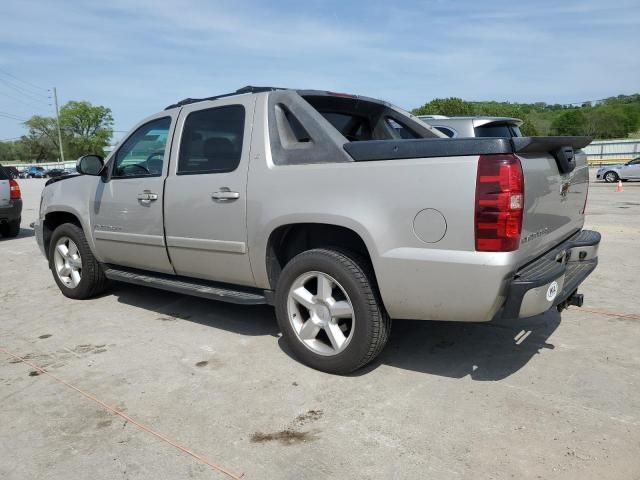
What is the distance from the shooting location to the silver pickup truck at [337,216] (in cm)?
282

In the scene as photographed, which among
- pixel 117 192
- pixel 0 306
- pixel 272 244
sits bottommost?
pixel 0 306

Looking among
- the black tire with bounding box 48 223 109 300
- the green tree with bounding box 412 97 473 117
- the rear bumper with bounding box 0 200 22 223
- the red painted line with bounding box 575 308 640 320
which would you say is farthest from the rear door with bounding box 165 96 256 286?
the green tree with bounding box 412 97 473 117

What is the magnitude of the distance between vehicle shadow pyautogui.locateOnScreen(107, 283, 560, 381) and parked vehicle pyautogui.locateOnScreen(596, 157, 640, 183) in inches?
844

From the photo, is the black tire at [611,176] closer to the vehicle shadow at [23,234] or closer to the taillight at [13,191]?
the vehicle shadow at [23,234]

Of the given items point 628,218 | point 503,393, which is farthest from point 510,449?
point 628,218

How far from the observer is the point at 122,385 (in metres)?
3.41

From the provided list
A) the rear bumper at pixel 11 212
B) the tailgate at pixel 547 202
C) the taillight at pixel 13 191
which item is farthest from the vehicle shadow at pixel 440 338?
the taillight at pixel 13 191

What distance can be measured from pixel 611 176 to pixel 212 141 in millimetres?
24184

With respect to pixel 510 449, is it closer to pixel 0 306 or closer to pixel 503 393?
pixel 503 393

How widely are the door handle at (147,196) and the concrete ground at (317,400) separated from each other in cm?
109

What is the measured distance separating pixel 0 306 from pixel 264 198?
139 inches

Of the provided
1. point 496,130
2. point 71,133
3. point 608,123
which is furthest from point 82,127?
point 496,130

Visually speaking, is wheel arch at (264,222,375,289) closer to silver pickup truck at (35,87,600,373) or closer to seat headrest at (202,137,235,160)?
silver pickup truck at (35,87,600,373)

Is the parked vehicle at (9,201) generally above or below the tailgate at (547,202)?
below
